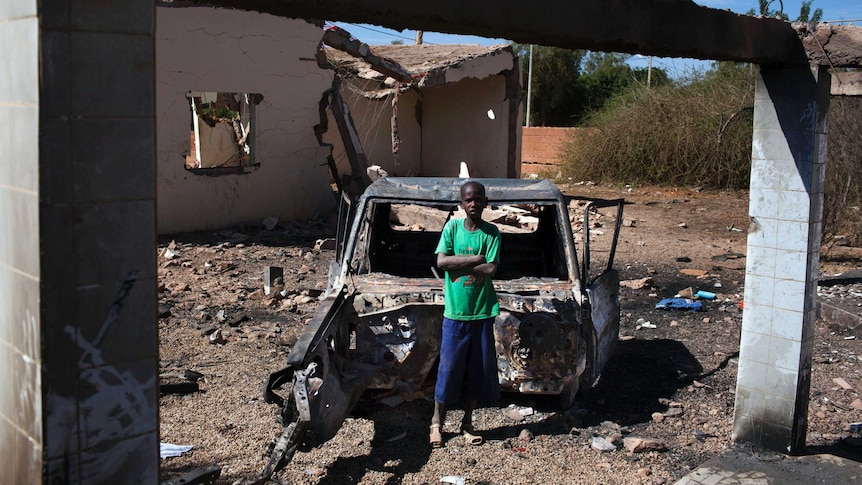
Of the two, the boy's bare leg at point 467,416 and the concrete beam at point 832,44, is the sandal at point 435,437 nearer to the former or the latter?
the boy's bare leg at point 467,416

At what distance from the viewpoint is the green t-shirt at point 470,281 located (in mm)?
4961

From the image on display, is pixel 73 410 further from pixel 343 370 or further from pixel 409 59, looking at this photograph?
pixel 409 59

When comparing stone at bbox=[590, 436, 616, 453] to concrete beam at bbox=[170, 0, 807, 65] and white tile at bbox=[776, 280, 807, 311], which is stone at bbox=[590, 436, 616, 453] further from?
concrete beam at bbox=[170, 0, 807, 65]

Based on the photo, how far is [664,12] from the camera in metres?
4.23

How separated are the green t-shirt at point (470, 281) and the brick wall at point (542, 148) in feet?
66.5

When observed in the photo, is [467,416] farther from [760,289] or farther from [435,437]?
[760,289]

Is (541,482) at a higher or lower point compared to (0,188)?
lower

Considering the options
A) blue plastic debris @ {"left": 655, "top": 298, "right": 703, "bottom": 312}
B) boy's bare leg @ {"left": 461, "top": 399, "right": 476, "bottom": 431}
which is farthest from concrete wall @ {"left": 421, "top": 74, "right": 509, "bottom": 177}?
boy's bare leg @ {"left": 461, "top": 399, "right": 476, "bottom": 431}

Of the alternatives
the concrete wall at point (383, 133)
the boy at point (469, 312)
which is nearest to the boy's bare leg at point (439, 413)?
the boy at point (469, 312)

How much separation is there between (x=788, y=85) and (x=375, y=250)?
3.49 metres

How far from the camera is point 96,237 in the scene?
7.75ft

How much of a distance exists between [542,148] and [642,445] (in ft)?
71.3

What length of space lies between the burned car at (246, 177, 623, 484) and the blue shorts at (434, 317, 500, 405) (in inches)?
9.6

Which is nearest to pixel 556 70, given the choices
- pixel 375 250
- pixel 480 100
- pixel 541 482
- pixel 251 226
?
pixel 480 100
